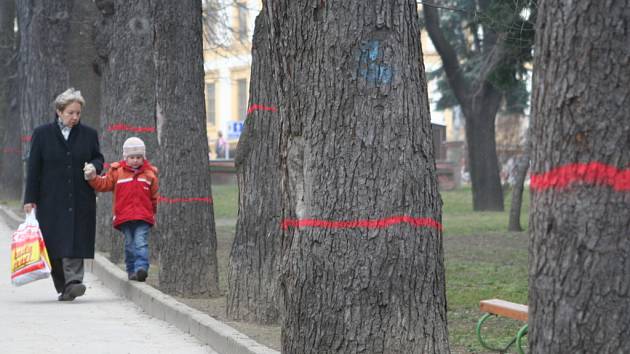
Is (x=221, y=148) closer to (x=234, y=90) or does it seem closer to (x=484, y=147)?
(x=234, y=90)

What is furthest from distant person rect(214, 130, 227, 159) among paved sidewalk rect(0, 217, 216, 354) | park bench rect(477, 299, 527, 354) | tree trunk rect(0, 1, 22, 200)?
park bench rect(477, 299, 527, 354)

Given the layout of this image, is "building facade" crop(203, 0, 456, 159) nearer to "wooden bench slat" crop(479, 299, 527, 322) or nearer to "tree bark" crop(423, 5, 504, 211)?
"tree bark" crop(423, 5, 504, 211)

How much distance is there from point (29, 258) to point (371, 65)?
5813 mm

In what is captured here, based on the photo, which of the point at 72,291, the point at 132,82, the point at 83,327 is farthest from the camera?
the point at 132,82

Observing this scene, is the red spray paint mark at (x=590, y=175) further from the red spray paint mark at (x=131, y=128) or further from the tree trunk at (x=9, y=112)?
the tree trunk at (x=9, y=112)

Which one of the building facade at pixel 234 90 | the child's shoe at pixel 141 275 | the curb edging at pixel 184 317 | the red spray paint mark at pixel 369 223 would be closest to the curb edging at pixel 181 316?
the curb edging at pixel 184 317

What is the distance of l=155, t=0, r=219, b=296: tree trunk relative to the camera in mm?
11977

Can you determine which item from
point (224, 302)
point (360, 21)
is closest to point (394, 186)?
point (360, 21)

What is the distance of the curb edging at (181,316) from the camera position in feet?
28.1

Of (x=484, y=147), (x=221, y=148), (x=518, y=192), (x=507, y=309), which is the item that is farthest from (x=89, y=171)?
(x=221, y=148)

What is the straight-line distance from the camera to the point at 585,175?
4.22m

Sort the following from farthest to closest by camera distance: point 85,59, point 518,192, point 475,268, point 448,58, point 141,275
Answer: point 448,58
point 518,192
point 85,59
point 475,268
point 141,275

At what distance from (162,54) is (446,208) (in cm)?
2184

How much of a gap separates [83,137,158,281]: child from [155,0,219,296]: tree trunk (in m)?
0.48
